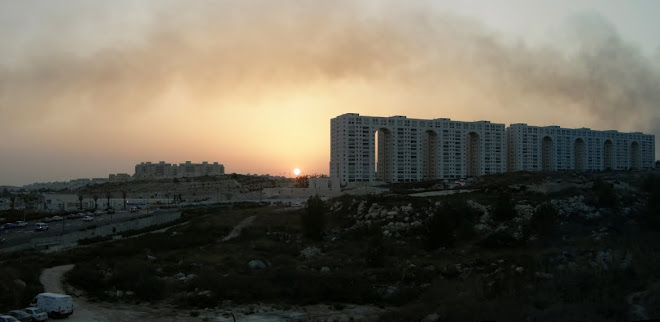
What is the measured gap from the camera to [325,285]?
22.0 metres

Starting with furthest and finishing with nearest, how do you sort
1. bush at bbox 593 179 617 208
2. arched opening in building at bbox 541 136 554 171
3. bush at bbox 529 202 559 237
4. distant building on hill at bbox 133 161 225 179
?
distant building on hill at bbox 133 161 225 179 < arched opening in building at bbox 541 136 554 171 < bush at bbox 593 179 617 208 < bush at bbox 529 202 559 237

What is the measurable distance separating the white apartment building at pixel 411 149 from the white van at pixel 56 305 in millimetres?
74940

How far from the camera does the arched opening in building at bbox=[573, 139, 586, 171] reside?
118125 millimetres

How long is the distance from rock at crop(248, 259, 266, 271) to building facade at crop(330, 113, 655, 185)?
64730 millimetres

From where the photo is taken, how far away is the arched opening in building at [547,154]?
377 ft

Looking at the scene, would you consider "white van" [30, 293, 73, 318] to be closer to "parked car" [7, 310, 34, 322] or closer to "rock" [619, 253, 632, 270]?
"parked car" [7, 310, 34, 322]

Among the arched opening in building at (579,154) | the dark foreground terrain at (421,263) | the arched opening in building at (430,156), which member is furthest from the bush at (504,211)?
the arched opening in building at (579,154)

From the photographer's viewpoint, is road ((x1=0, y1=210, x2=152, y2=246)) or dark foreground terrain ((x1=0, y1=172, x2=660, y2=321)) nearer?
dark foreground terrain ((x1=0, y1=172, x2=660, y2=321))

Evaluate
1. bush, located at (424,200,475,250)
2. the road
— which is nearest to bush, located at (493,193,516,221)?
bush, located at (424,200,475,250)

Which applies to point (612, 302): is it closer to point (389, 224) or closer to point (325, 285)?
point (325, 285)

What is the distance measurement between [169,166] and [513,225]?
177792mm

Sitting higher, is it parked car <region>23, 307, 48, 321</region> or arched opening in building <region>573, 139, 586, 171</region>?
arched opening in building <region>573, 139, 586, 171</region>

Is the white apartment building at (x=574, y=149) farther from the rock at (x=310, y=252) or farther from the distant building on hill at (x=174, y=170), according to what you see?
the distant building on hill at (x=174, y=170)

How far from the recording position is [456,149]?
104875 mm
